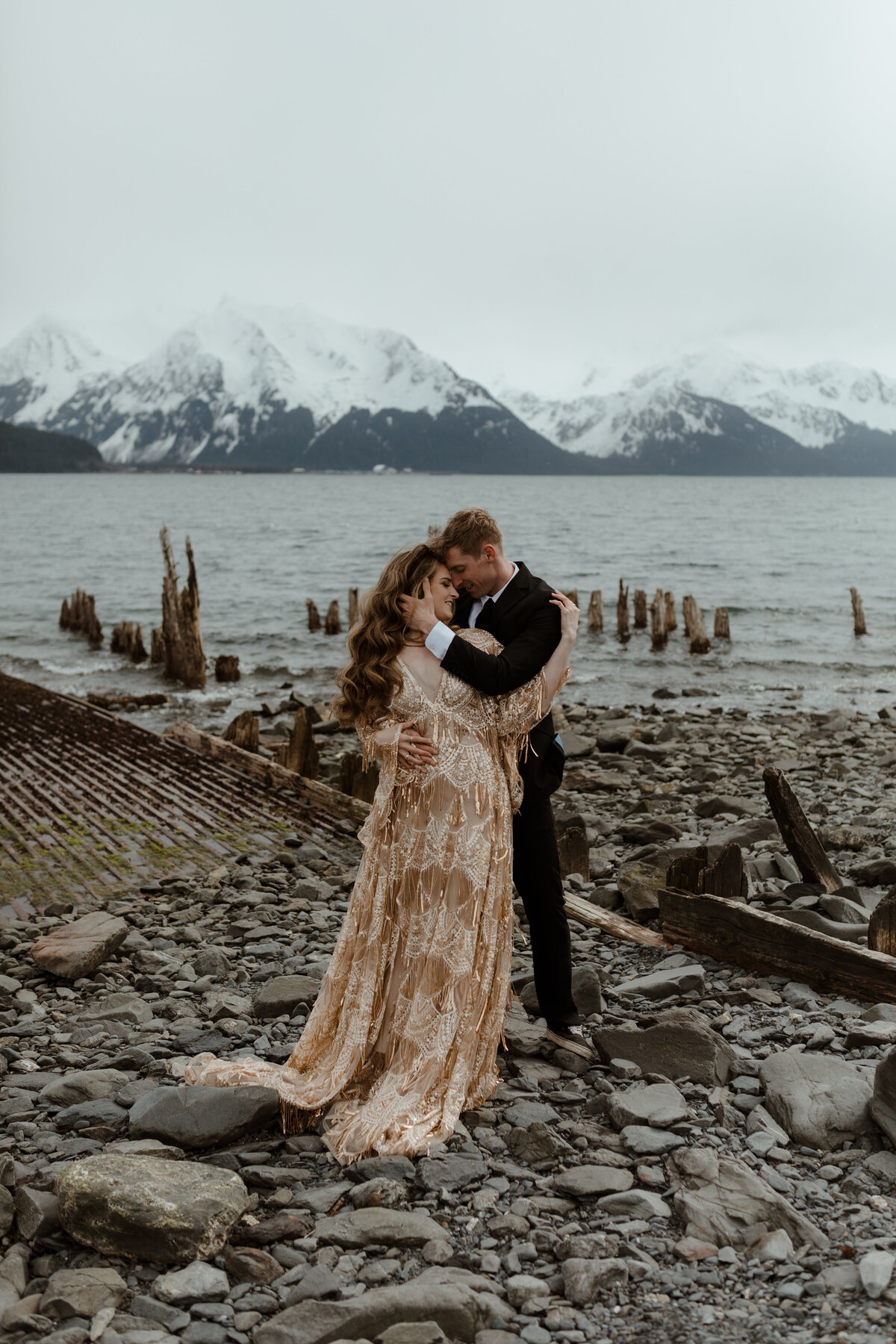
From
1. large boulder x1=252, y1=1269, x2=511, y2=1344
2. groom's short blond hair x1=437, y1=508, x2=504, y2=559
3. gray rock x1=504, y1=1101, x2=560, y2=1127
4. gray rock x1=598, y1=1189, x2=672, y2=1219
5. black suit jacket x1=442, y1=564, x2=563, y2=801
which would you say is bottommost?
gray rock x1=504, y1=1101, x2=560, y2=1127

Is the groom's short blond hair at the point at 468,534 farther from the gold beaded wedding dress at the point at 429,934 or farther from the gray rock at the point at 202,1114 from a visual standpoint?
the gray rock at the point at 202,1114

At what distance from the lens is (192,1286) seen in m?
3.10

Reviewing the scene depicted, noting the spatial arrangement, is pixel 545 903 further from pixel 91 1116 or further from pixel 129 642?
pixel 129 642

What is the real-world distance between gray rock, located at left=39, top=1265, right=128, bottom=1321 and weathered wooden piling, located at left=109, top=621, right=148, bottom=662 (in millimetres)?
20962

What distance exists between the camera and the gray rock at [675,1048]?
4.37 metres

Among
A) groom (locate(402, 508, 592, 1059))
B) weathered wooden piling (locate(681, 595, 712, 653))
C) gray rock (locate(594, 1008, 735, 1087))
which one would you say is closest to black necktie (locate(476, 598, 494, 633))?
groom (locate(402, 508, 592, 1059))

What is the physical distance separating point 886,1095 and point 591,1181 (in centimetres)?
109

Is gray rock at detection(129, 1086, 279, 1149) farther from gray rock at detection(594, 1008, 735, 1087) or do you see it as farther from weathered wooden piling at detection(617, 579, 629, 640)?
weathered wooden piling at detection(617, 579, 629, 640)

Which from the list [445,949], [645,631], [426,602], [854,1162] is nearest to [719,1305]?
[854,1162]

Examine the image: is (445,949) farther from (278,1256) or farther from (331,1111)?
(278,1256)

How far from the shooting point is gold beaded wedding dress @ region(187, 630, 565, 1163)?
13.7ft

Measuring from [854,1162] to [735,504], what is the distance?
4852 inches

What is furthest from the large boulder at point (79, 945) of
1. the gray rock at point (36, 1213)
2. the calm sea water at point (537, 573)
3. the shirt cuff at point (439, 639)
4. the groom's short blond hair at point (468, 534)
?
the calm sea water at point (537, 573)

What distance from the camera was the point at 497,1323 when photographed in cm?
292
